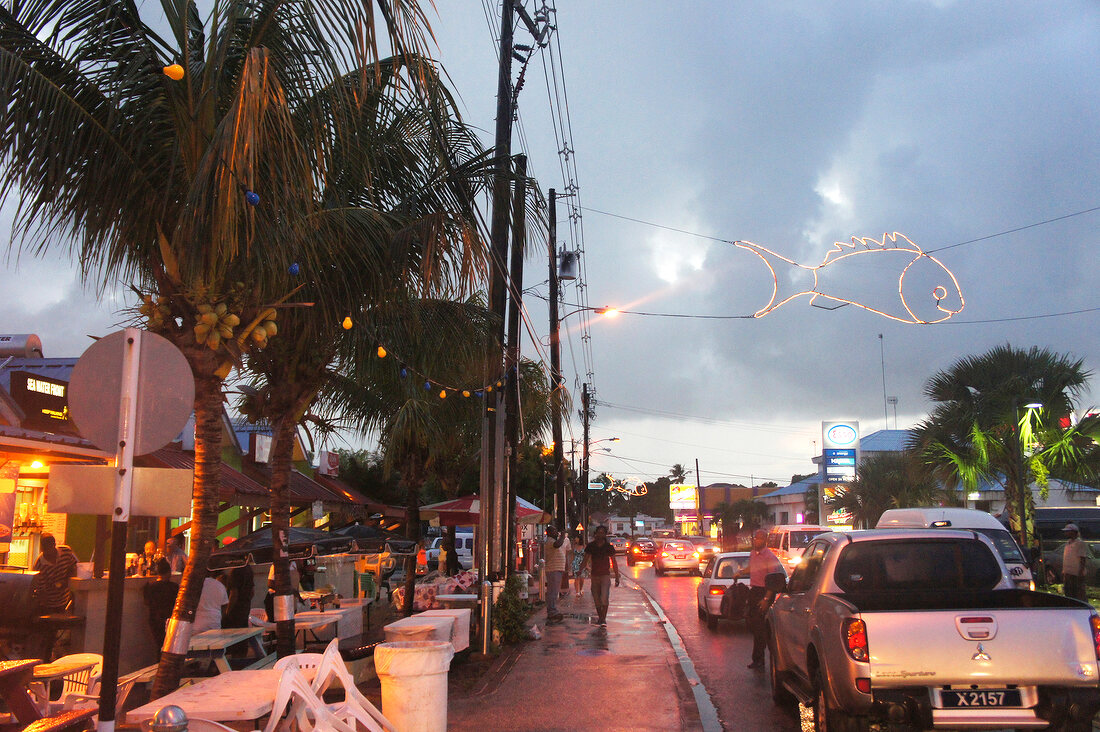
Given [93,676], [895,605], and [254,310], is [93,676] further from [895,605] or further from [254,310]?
[895,605]

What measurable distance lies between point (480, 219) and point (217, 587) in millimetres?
4632

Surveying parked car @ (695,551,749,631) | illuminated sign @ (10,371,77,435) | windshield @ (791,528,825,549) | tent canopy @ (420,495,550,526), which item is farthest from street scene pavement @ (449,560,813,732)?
windshield @ (791,528,825,549)

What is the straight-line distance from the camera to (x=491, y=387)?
1404cm

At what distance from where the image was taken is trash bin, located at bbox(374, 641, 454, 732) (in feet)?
20.8

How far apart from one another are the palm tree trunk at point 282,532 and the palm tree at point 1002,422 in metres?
18.9


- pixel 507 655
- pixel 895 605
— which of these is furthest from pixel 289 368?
pixel 895 605

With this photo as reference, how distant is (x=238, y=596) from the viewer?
34.1 ft

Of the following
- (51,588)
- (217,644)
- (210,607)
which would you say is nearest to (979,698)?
(217,644)

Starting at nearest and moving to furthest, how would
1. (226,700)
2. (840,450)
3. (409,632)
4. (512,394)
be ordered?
(226,700)
(409,632)
(512,394)
(840,450)

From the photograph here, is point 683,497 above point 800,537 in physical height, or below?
above

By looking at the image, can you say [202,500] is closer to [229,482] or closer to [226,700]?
[226,700]

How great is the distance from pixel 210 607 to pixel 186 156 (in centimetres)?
487

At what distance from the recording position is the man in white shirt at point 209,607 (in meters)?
9.20

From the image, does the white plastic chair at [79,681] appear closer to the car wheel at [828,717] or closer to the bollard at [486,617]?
the bollard at [486,617]
